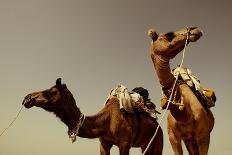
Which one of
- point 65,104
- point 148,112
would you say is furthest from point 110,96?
point 65,104

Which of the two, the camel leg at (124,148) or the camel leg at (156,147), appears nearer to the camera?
the camel leg at (124,148)

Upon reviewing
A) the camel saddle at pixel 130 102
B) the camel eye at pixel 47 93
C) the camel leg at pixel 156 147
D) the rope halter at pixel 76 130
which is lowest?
the camel leg at pixel 156 147

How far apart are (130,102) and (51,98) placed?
154 cm

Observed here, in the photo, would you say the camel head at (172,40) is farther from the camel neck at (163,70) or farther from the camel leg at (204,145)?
the camel leg at (204,145)

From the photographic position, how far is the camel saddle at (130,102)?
647 cm

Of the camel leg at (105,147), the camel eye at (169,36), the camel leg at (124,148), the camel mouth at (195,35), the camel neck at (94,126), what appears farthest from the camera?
the camel leg at (105,147)

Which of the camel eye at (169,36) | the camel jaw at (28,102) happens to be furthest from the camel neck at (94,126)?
the camel eye at (169,36)

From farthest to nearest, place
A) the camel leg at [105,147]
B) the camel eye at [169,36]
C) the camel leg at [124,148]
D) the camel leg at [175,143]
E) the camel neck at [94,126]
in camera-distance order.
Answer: the camel leg at [105,147]
the camel leg at [175,143]
the camel leg at [124,148]
the camel neck at [94,126]
the camel eye at [169,36]

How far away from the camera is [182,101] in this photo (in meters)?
5.61

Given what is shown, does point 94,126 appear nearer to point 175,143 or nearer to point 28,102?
point 28,102

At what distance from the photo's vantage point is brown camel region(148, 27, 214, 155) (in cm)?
515

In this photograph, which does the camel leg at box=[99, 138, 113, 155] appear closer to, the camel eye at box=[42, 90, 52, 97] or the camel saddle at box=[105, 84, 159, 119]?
the camel saddle at box=[105, 84, 159, 119]

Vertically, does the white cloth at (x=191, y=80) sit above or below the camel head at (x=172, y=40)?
below

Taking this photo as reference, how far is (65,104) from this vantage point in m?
5.70
